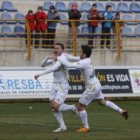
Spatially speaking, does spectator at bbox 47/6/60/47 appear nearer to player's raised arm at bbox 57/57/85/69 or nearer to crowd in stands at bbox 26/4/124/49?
crowd in stands at bbox 26/4/124/49

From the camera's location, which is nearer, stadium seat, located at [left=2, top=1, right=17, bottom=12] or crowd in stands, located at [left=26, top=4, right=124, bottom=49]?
crowd in stands, located at [left=26, top=4, right=124, bottom=49]

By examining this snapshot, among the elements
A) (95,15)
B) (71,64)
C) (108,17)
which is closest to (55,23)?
(95,15)

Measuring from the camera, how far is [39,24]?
2772 centimetres

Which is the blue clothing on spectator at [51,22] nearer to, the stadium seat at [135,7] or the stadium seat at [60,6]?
the stadium seat at [60,6]

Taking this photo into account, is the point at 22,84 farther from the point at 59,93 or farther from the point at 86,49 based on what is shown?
the point at 86,49

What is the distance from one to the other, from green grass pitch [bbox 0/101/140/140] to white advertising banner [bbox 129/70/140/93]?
2.90m

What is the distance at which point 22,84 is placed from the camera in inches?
994

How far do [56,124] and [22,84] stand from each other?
8965mm

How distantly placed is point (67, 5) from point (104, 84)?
652 centimetres

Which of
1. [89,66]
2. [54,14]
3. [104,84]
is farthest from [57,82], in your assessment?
[54,14]

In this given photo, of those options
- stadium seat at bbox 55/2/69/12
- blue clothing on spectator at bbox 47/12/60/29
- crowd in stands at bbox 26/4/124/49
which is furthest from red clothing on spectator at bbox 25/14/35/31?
stadium seat at bbox 55/2/69/12

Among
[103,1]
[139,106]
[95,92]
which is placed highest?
[103,1]

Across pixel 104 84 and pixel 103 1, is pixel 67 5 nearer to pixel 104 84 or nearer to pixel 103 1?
pixel 103 1

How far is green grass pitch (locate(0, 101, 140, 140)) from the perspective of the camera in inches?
527
